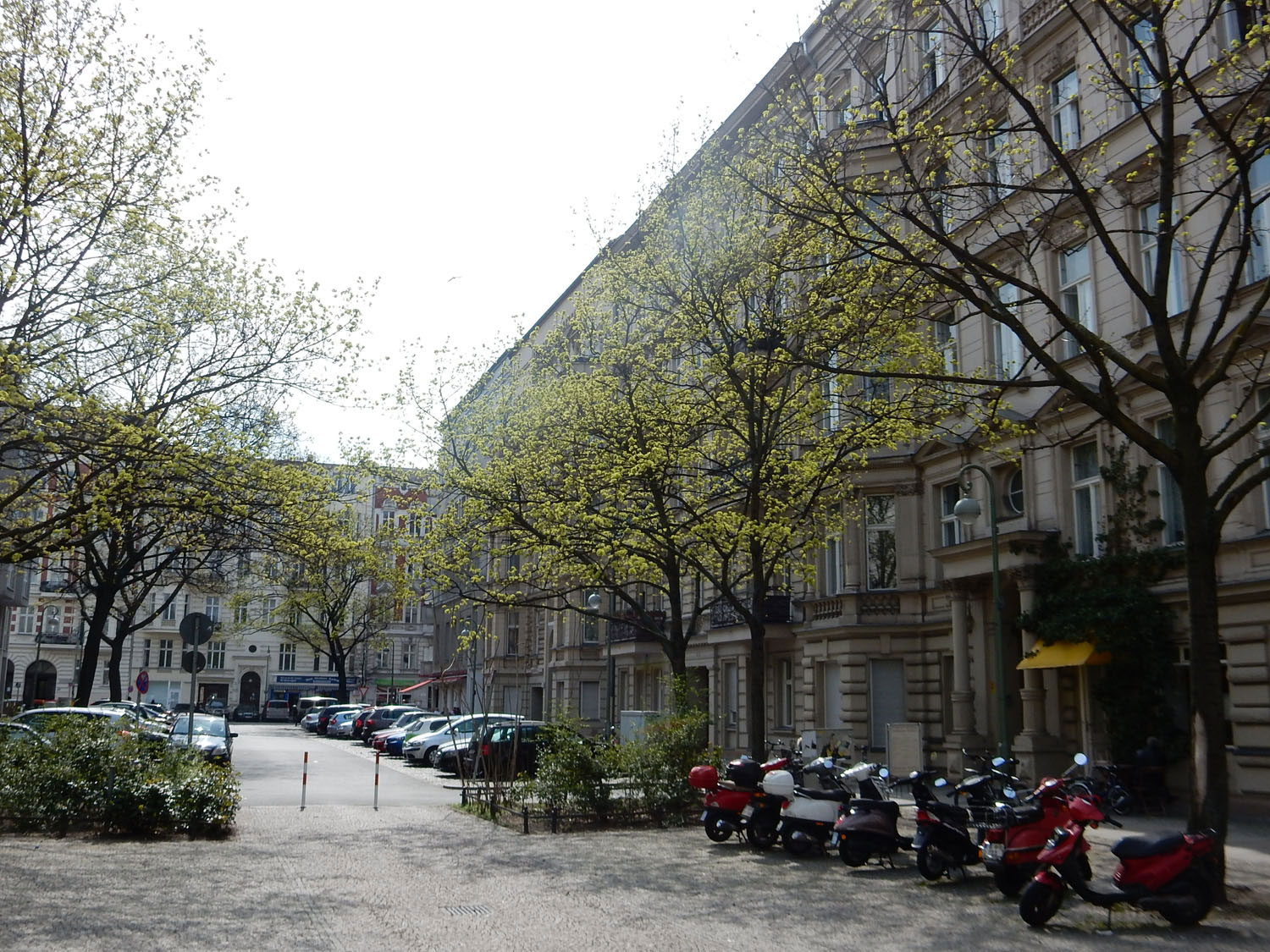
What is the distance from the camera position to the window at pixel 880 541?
2952 cm

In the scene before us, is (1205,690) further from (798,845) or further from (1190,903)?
(798,845)

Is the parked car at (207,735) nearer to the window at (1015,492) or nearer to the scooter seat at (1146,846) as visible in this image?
the window at (1015,492)

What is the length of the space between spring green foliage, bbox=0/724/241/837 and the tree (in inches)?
420

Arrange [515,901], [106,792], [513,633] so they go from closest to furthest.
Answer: [515,901] → [106,792] → [513,633]

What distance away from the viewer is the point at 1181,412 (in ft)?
37.5

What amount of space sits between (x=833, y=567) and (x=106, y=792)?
68.4ft

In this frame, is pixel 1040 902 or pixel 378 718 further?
pixel 378 718

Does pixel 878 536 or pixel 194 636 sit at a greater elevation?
pixel 878 536

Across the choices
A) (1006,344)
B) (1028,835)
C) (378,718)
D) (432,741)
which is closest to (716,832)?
(1028,835)

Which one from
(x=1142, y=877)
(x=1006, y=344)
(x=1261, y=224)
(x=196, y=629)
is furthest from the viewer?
(x=1006, y=344)

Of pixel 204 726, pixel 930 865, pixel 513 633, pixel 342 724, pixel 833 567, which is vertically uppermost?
pixel 833 567

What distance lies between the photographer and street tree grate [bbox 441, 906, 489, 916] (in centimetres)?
1011

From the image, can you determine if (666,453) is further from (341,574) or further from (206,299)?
(341,574)

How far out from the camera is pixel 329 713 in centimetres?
5972
